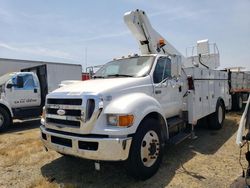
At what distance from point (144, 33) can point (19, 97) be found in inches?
239

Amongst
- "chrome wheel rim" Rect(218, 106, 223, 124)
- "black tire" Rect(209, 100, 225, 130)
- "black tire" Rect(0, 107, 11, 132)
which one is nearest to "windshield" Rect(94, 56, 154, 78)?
"black tire" Rect(209, 100, 225, 130)

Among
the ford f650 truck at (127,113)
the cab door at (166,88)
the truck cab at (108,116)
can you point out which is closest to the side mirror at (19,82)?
the ford f650 truck at (127,113)

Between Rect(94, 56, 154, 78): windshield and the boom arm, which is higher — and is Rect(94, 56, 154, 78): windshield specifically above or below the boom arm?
below

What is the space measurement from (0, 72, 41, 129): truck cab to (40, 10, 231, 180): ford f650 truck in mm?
5444

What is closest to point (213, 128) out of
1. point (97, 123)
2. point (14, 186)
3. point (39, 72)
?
point (97, 123)

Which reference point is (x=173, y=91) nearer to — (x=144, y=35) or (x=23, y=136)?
(x=144, y=35)

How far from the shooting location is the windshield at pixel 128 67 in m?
5.36

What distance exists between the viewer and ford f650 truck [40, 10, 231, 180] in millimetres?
4051

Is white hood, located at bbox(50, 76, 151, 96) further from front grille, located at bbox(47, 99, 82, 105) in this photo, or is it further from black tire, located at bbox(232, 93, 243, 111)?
black tire, located at bbox(232, 93, 243, 111)

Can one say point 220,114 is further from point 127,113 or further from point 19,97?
point 19,97

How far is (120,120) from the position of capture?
4039 millimetres

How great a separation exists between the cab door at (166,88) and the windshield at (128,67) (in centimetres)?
22

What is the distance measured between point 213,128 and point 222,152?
2421 mm

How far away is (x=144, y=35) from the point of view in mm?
7176
